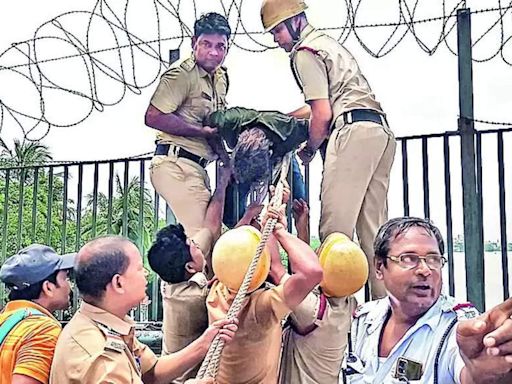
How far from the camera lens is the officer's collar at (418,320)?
2035 mm

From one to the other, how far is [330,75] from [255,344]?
1326mm

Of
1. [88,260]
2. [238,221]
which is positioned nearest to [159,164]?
[238,221]

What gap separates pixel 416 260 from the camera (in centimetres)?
215

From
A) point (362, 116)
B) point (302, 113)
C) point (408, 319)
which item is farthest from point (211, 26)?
point (408, 319)

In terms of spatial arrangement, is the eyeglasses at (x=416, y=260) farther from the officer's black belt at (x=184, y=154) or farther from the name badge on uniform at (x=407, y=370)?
the officer's black belt at (x=184, y=154)

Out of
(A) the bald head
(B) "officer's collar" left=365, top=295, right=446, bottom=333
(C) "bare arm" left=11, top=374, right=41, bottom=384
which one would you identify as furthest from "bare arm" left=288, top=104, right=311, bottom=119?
(C) "bare arm" left=11, top=374, right=41, bottom=384

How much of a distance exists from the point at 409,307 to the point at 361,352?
0.77ft

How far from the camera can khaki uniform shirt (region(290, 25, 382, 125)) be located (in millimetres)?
3131

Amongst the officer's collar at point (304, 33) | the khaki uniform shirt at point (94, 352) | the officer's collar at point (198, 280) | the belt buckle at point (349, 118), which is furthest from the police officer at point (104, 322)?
the officer's collar at point (304, 33)

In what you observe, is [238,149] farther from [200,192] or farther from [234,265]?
[234,265]

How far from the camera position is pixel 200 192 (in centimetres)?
340

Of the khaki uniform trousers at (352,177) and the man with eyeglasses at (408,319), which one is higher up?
the khaki uniform trousers at (352,177)

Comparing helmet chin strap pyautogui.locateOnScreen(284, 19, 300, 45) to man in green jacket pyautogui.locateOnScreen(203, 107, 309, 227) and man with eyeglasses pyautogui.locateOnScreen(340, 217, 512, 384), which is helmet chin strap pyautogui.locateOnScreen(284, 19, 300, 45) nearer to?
man in green jacket pyautogui.locateOnScreen(203, 107, 309, 227)

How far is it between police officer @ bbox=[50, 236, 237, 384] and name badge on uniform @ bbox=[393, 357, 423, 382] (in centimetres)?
64
